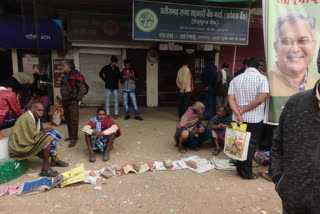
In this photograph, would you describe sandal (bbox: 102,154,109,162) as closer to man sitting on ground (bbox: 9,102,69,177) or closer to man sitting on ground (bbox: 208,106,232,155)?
man sitting on ground (bbox: 9,102,69,177)

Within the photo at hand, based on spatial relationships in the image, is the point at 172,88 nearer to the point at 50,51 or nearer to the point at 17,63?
the point at 50,51

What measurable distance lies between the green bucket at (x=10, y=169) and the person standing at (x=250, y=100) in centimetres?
350

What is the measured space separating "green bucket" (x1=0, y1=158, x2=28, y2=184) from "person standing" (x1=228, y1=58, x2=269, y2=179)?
350 cm

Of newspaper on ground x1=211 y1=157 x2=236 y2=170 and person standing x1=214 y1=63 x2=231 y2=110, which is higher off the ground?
person standing x1=214 y1=63 x2=231 y2=110

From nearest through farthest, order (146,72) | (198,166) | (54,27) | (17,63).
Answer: (198,166)
(54,27)
(17,63)
(146,72)

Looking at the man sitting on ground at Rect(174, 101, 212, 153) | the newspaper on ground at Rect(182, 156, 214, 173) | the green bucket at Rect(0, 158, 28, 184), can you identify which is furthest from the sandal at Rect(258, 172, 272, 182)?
the green bucket at Rect(0, 158, 28, 184)

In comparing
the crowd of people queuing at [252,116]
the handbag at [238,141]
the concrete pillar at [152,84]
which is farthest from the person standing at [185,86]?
the handbag at [238,141]

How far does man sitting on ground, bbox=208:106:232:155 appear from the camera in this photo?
480 centimetres

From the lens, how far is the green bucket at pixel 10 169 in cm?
355

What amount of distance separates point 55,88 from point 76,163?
5650 millimetres

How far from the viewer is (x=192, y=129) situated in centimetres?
486

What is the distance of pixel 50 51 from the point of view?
8984mm

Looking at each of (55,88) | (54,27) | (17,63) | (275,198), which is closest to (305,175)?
(275,198)

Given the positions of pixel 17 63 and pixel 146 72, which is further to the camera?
pixel 146 72
